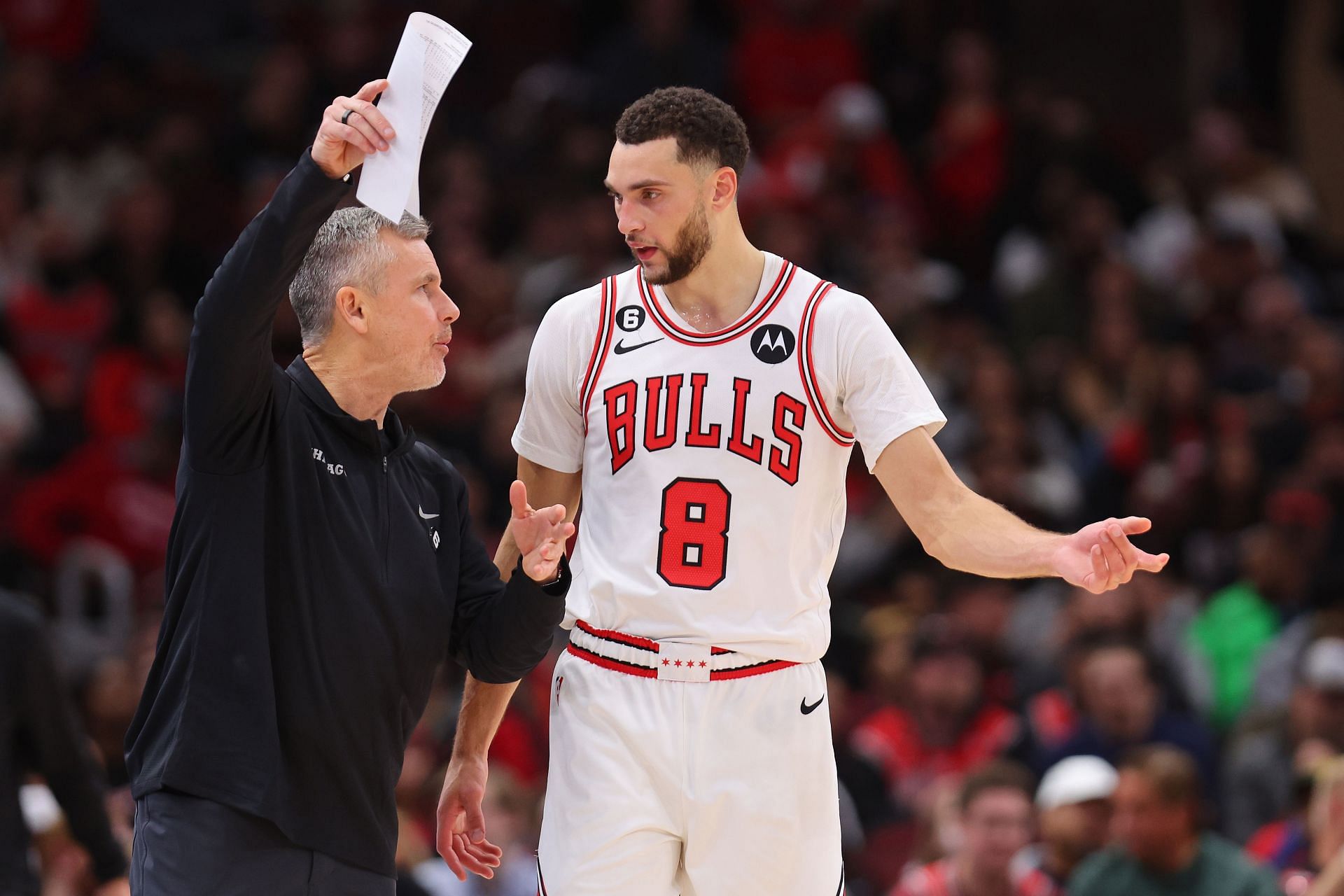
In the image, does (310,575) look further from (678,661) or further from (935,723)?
(935,723)

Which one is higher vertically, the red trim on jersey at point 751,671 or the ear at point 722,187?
Result: the ear at point 722,187

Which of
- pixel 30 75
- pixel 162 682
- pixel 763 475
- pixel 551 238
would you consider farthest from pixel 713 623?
pixel 30 75

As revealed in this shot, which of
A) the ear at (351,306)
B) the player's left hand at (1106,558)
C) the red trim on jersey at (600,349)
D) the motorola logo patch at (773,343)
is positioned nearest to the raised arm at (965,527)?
the player's left hand at (1106,558)

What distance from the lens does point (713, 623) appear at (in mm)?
5125

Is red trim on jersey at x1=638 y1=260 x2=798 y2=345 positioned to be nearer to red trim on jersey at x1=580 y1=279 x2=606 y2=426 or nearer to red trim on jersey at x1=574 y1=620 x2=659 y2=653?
red trim on jersey at x1=580 y1=279 x2=606 y2=426

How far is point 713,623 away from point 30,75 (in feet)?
33.5

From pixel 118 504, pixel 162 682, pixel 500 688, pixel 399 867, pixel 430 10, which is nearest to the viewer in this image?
pixel 162 682

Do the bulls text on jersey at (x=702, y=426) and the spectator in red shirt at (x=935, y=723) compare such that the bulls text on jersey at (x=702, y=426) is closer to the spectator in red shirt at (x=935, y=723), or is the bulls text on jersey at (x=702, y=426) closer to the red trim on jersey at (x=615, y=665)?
the red trim on jersey at (x=615, y=665)

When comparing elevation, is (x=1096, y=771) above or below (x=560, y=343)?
below

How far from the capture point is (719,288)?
540 centimetres

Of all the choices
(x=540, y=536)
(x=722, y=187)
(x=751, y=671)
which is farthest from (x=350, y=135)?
(x=751, y=671)

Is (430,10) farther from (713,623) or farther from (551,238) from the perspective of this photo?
(713,623)

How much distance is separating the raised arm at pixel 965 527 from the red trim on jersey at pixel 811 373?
18 centimetres

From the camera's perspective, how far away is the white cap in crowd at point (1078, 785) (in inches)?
332
